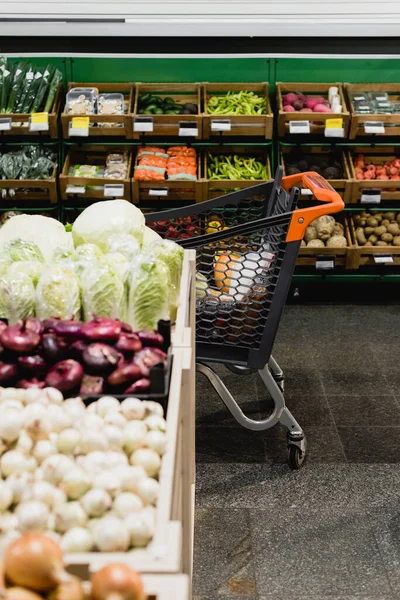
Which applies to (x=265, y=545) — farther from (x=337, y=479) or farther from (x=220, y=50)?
(x=220, y=50)

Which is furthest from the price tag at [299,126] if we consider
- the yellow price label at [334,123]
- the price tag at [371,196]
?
the price tag at [371,196]

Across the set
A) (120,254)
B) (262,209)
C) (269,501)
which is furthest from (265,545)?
(262,209)

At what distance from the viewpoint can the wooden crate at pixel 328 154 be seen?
5125mm

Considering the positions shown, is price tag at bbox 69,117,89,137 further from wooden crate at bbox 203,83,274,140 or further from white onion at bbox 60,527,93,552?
white onion at bbox 60,527,93,552

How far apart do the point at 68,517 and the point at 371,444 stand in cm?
256

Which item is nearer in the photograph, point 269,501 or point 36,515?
point 36,515

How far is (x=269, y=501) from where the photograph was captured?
3.12 meters

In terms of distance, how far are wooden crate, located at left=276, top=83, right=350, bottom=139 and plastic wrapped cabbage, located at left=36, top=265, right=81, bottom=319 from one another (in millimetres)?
3392

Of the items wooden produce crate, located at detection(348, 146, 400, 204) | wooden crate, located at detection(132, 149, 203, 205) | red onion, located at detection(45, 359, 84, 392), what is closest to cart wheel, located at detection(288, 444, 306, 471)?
red onion, located at detection(45, 359, 84, 392)

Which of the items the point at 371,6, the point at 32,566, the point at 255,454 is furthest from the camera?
the point at 371,6

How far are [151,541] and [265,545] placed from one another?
1729 millimetres

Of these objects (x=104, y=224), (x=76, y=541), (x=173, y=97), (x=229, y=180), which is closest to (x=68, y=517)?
(x=76, y=541)

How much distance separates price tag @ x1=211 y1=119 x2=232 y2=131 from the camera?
5.00 m

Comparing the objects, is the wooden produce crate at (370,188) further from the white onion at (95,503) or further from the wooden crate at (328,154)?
the white onion at (95,503)
